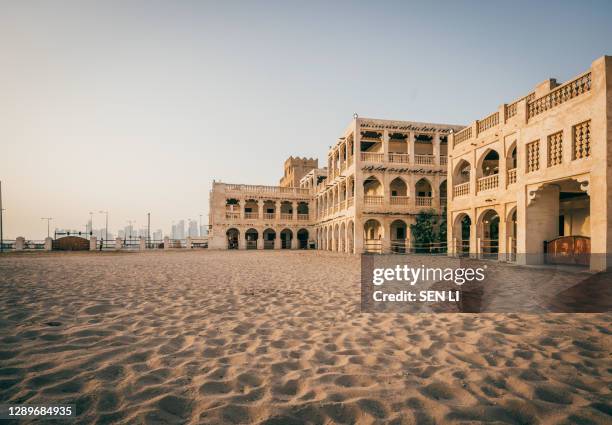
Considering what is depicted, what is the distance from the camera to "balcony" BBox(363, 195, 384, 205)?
1019 inches

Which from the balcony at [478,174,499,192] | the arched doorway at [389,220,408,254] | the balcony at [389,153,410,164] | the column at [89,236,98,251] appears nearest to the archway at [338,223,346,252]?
the arched doorway at [389,220,408,254]

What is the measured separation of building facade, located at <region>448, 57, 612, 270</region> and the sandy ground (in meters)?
8.07

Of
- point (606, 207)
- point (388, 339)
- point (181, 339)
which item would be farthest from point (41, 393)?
point (606, 207)

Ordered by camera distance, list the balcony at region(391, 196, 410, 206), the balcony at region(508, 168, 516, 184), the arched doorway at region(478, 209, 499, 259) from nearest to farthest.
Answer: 1. the balcony at region(508, 168, 516, 184)
2. the arched doorway at region(478, 209, 499, 259)
3. the balcony at region(391, 196, 410, 206)

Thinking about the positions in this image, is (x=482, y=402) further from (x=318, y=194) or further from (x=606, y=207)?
(x=318, y=194)

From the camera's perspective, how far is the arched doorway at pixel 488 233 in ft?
59.6

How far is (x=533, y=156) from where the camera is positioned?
13.9 m

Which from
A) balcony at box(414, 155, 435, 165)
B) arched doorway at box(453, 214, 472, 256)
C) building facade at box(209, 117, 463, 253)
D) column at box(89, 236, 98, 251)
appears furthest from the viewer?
column at box(89, 236, 98, 251)

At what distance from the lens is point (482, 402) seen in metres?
2.86

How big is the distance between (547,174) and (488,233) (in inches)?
349

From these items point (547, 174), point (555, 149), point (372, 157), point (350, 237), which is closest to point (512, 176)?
point (547, 174)

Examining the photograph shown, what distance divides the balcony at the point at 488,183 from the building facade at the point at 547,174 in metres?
0.05

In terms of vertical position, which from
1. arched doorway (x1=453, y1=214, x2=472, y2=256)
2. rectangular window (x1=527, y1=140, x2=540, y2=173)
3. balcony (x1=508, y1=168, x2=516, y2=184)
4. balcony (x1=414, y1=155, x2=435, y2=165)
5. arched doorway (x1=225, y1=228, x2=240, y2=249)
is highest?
balcony (x1=414, y1=155, x2=435, y2=165)

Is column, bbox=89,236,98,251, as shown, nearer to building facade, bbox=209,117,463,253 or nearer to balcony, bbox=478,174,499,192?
building facade, bbox=209,117,463,253
